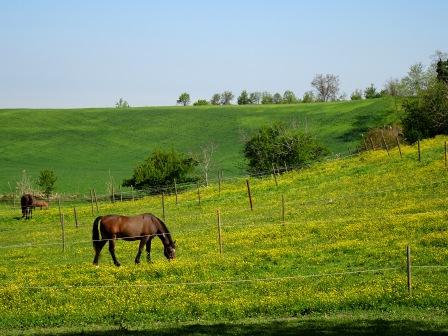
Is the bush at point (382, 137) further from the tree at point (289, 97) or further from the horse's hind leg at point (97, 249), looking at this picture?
the tree at point (289, 97)

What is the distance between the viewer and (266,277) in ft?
73.0

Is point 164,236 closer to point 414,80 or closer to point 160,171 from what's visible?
point 160,171

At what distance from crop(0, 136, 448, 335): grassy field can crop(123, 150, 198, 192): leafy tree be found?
3047 cm

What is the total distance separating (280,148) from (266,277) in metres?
50.1

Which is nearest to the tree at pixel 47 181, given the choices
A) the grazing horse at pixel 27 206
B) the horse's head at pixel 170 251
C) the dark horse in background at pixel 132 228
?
the grazing horse at pixel 27 206

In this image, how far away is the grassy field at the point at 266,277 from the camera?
57.9 feet

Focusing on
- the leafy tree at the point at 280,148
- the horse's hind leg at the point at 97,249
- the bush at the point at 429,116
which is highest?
the bush at the point at 429,116

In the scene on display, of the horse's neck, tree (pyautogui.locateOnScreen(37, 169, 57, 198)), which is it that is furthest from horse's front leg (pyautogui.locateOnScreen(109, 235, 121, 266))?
tree (pyautogui.locateOnScreen(37, 169, 57, 198))

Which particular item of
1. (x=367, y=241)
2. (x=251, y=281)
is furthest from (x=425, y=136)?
(x=251, y=281)

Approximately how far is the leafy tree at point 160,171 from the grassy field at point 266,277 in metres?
30.5

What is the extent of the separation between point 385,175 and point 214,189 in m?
17.1

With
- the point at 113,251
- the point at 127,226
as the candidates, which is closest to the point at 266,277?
the point at 113,251

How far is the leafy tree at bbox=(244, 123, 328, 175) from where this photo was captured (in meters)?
71.1

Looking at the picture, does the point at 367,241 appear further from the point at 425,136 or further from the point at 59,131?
the point at 59,131
